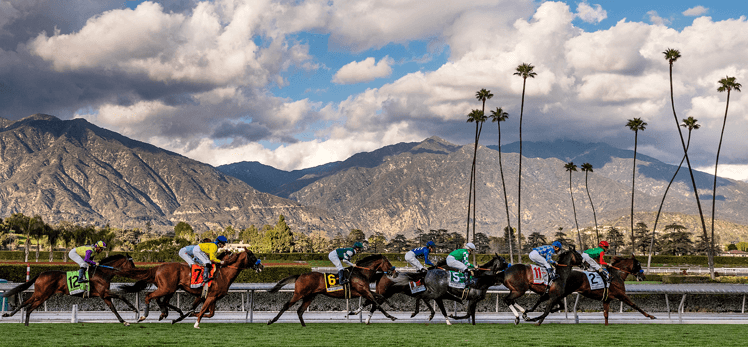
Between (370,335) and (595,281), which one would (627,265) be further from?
(370,335)

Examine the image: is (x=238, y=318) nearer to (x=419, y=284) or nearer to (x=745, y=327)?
(x=419, y=284)

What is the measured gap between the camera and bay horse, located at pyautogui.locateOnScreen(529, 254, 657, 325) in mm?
15008

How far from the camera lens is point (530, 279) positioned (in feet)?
49.6

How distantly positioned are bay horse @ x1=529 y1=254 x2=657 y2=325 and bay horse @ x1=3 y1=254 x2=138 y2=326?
1064 cm

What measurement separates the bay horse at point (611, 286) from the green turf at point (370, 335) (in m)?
0.58

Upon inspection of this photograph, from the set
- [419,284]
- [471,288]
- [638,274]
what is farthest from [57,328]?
[638,274]

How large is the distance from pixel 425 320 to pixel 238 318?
5.31 m

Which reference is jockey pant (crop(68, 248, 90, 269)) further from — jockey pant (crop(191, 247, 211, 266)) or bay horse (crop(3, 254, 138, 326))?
jockey pant (crop(191, 247, 211, 266))

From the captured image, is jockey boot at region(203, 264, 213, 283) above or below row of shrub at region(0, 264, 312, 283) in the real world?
above

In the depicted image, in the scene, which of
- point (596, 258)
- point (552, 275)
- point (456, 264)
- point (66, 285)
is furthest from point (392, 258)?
point (66, 285)

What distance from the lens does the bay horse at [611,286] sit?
15008mm

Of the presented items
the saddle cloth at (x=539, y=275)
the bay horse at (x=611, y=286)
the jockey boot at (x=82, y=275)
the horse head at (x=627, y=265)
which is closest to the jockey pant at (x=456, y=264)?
the saddle cloth at (x=539, y=275)

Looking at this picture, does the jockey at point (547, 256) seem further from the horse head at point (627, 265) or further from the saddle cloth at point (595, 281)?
the horse head at point (627, 265)

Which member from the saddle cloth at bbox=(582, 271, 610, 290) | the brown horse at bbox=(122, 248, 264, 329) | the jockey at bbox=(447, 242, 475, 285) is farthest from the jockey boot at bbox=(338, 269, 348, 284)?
the saddle cloth at bbox=(582, 271, 610, 290)
